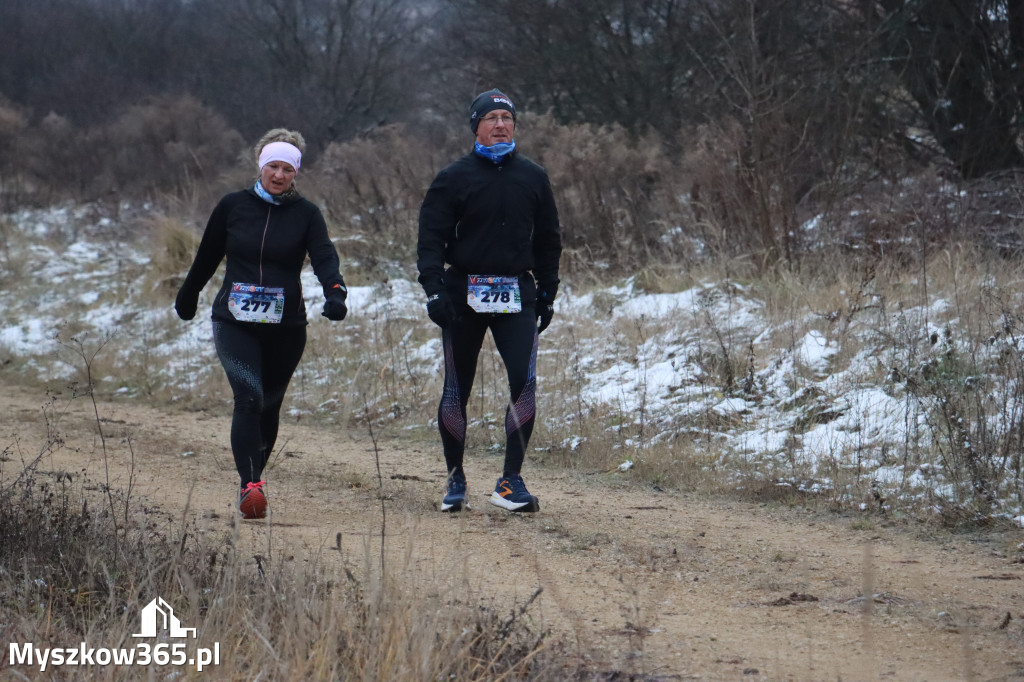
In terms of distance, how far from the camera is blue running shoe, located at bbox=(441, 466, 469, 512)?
5785 millimetres

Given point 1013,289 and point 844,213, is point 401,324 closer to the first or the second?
point 844,213

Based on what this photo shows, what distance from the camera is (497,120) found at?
18.2ft

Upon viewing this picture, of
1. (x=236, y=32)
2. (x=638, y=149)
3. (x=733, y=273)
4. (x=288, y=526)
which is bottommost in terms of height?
(x=288, y=526)

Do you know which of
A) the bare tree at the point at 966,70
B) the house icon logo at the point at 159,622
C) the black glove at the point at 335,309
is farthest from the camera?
the bare tree at the point at 966,70

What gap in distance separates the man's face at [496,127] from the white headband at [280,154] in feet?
3.10

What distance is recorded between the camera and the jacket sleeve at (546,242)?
5711 mm

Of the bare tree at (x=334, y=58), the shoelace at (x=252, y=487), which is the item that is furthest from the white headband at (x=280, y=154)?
the bare tree at (x=334, y=58)

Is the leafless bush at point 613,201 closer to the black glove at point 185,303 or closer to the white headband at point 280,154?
the white headband at point 280,154

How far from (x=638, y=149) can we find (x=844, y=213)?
411 cm

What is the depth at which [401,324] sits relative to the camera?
11195 mm

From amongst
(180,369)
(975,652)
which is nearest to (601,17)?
(180,369)

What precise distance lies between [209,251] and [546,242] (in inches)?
67.0

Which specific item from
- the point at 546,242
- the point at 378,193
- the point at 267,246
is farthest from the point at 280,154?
the point at 378,193

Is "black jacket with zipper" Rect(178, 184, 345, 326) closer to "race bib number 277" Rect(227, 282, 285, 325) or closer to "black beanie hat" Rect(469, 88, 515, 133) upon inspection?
"race bib number 277" Rect(227, 282, 285, 325)
